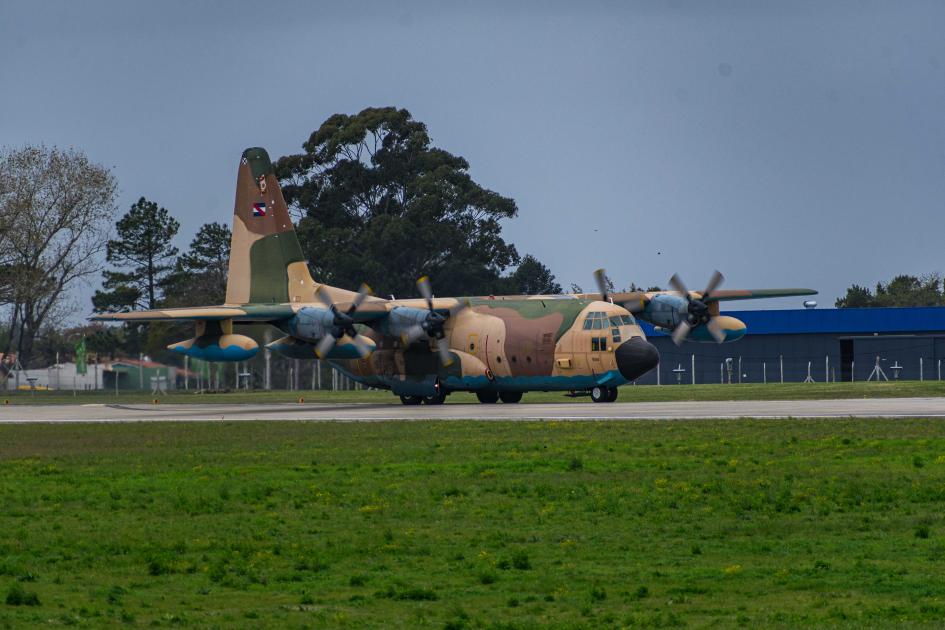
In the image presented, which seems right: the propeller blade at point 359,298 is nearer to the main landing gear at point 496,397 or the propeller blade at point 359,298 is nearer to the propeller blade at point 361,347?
the propeller blade at point 361,347

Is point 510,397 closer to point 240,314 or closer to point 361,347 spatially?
point 361,347

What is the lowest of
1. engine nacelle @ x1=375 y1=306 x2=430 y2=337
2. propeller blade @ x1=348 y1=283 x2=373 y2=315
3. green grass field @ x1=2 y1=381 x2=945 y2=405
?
green grass field @ x1=2 y1=381 x2=945 y2=405

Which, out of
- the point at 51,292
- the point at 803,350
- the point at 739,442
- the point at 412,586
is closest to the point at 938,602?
the point at 412,586

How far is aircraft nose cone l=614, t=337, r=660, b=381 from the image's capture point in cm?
4606

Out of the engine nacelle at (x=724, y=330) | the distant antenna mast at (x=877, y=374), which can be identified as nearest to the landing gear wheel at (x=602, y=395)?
the engine nacelle at (x=724, y=330)

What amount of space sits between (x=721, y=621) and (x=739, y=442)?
17374mm

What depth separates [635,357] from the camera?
46156 millimetres

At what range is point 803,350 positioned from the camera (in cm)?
8856

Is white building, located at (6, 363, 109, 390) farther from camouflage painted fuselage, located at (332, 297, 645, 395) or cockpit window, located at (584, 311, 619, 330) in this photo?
cockpit window, located at (584, 311, 619, 330)

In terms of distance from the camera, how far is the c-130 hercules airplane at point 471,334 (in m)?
47.4

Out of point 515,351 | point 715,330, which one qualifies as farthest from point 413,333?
point 715,330

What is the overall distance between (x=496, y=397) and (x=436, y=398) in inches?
100

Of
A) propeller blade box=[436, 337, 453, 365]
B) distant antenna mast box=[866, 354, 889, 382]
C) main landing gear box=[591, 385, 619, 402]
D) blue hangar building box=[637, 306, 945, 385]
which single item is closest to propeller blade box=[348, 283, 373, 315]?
propeller blade box=[436, 337, 453, 365]

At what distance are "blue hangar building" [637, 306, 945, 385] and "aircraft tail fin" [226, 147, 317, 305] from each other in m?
37.3
